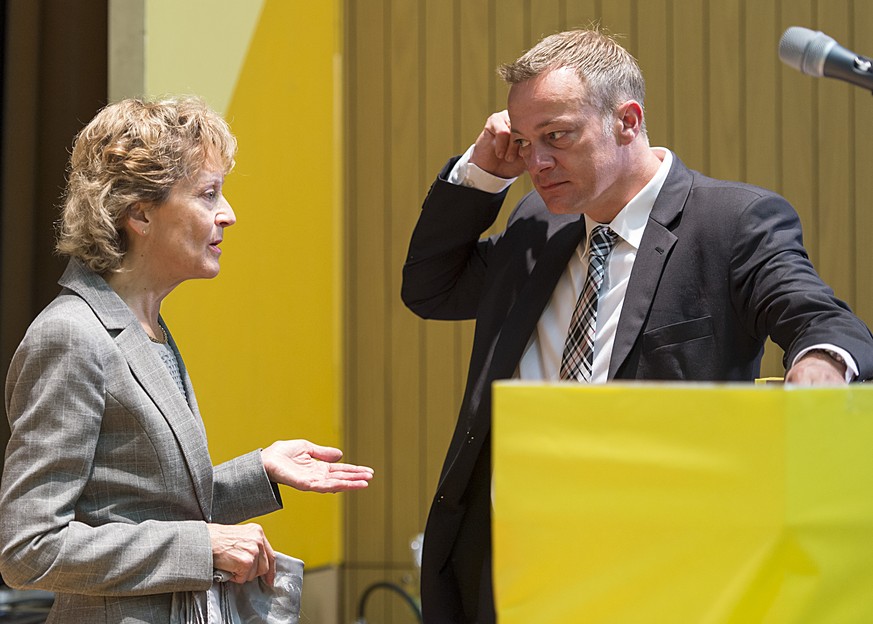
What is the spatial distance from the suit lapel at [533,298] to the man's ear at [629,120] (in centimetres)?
19

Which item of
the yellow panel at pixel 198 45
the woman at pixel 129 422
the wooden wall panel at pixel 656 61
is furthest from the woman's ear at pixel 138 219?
the wooden wall panel at pixel 656 61

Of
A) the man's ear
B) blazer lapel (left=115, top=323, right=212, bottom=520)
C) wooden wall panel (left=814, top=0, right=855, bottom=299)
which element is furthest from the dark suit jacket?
wooden wall panel (left=814, top=0, right=855, bottom=299)

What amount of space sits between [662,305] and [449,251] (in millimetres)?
627

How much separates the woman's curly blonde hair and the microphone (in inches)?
39.0

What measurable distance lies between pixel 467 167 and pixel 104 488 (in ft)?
3.65

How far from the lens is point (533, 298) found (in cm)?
213

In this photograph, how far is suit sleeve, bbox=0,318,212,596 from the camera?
5.02 ft

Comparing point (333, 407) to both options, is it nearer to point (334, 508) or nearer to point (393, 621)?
point (334, 508)

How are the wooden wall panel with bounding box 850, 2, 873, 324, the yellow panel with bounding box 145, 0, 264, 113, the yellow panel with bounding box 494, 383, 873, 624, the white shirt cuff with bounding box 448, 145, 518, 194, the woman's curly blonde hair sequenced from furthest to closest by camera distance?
the wooden wall panel with bounding box 850, 2, 873, 324
the yellow panel with bounding box 145, 0, 264, 113
the white shirt cuff with bounding box 448, 145, 518, 194
the woman's curly blonde hair
the yellow panel with bounding box 494, 383, 873, 624

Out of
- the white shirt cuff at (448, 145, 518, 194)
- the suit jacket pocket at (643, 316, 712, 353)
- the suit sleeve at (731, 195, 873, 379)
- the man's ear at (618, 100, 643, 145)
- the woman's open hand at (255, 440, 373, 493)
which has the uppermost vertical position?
the man's ear at (618, 100, 643, 145)

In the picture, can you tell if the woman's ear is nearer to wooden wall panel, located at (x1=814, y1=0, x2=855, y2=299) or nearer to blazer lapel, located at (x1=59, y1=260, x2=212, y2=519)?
blazer lapel, located at (x1=59, y1=260, x2=212, y2=519)

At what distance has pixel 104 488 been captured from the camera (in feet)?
5.29

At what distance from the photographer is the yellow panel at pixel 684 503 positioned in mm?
1018

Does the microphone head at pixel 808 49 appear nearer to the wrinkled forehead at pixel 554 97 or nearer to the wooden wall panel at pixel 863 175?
the wrinkled forehead at pixel 554 97
